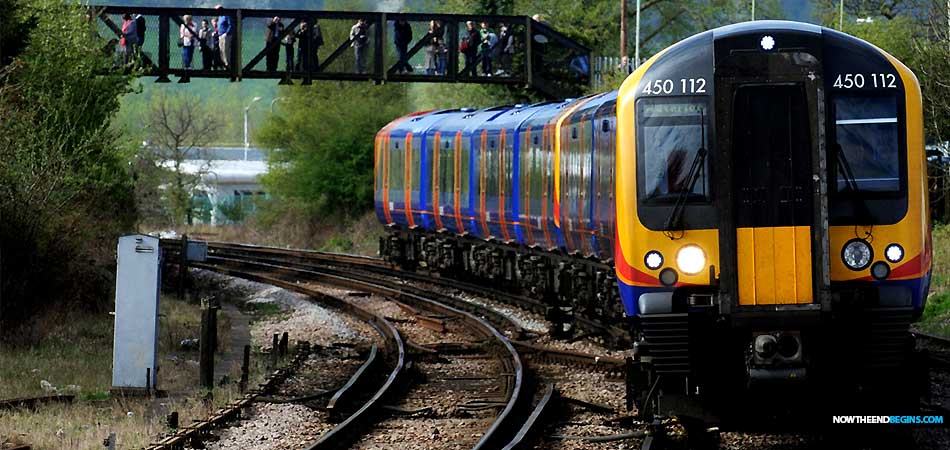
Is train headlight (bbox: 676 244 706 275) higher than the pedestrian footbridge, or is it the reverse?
the pedestrian footbridge

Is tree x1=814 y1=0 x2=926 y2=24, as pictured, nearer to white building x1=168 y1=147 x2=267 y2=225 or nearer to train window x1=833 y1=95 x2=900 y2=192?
white building x1=168 y1=147 x2=267 y2=225

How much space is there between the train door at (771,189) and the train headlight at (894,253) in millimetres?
521

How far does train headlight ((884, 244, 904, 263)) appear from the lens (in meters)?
9.64

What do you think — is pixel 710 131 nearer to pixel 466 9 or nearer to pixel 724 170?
pixel 724 170

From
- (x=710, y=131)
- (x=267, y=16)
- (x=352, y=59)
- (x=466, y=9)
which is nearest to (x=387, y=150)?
(x=267, y=16)

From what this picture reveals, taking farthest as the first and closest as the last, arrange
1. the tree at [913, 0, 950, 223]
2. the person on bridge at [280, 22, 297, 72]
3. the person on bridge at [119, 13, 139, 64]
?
the person on bridge at [280, 22, 297, 72], the person on bridge at [119, 13, 139, 64], the tree at [913, 0, 950, 223]

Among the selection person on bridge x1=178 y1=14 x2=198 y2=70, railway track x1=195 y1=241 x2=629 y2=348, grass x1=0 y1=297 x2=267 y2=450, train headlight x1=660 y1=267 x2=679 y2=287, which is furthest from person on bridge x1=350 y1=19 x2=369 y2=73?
train headlight x1=660 y1=267 x2=679 y2=287

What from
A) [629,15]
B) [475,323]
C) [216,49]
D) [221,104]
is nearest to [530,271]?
[475,323]

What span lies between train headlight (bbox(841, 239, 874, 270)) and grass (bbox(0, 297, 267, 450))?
4.98 metres

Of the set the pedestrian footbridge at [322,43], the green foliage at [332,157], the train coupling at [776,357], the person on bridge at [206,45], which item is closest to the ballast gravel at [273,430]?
the train coupling at [776,357]

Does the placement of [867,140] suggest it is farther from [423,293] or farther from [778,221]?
[423,293]

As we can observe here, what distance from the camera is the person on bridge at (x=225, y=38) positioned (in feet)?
108

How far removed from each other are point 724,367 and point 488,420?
330 cm

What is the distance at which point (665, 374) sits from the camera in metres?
9.76
